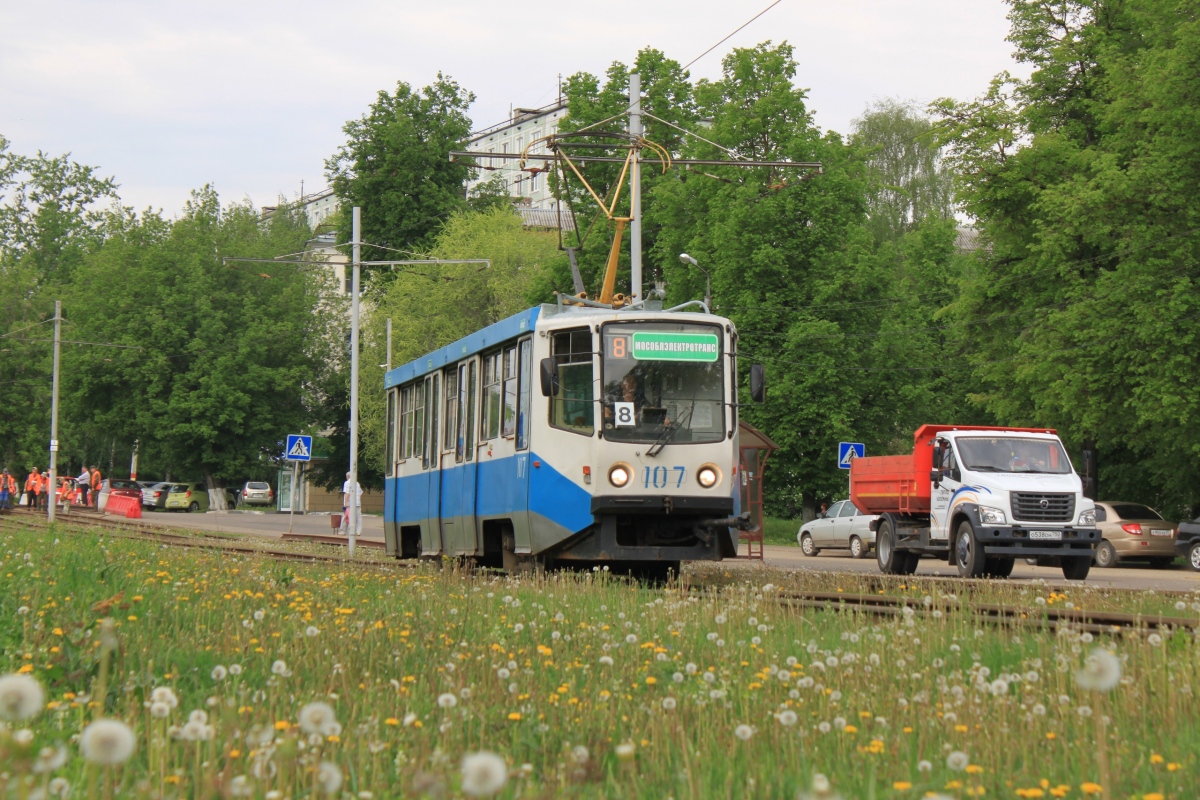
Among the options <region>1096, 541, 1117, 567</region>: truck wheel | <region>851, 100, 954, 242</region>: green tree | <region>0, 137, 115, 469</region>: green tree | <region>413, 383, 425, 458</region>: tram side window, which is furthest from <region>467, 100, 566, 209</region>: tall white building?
<region>413, 383, 425, 458</region>: tram side window

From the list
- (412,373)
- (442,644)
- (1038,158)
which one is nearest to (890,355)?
(1038,158)

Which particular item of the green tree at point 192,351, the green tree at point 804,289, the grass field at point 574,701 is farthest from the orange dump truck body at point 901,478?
the green tree at point 192,351

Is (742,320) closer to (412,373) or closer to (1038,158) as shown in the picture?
(1038,158)

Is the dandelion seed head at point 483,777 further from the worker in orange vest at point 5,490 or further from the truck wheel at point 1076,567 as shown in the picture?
the worker in orange vest at point 5,490

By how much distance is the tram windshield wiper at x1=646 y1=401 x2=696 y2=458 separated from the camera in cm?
1567

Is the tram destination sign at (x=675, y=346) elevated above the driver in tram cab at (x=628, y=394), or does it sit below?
above

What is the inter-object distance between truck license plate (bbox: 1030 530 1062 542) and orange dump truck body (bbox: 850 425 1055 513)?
186cm

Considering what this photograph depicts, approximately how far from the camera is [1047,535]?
69.6 ft

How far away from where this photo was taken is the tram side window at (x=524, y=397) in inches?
638

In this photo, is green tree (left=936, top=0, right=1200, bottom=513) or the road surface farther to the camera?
green tree (left=936, top=0, right=1200, bottom=513)

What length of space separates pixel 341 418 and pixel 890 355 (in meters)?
40.5

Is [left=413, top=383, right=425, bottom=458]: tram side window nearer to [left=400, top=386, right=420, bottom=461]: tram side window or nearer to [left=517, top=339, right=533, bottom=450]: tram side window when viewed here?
[left=400, top=386, right=420, bottom=461]: tram side window

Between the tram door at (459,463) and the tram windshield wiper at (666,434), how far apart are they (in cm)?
321

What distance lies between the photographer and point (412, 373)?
858 inches
